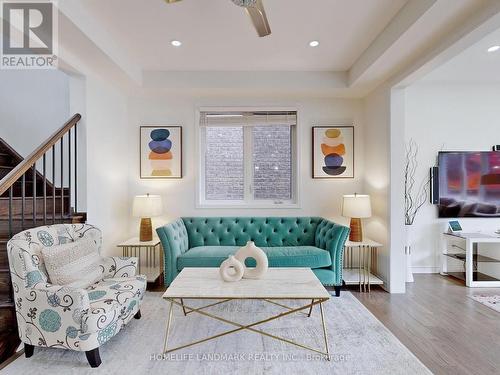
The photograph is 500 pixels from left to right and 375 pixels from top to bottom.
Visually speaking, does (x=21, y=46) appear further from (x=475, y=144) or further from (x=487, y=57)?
(x=475, y=144)

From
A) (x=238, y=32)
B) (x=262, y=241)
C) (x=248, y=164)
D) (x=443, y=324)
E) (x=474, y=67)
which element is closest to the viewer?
(x=443, y=324)

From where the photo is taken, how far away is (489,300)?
130 inches

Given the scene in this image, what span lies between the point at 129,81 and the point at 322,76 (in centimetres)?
252

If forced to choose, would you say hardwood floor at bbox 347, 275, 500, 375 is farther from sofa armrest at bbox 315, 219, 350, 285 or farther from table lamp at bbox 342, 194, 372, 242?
table lamp at bbox 342, 194, 372, 242

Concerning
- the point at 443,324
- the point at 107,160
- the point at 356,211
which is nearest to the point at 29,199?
the point at 107,160

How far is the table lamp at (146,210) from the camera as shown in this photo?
3797 mm

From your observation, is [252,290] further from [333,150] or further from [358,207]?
[333,150]

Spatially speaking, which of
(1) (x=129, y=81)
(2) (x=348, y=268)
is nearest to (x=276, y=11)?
(1) (x=129, y=81)

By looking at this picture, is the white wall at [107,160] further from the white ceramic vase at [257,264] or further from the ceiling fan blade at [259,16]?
the ceiling fan blade at [259,16]

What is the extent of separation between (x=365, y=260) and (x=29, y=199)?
4291 mm

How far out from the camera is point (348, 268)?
13.7 ft

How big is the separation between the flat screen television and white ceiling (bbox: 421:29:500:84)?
1.04 metres

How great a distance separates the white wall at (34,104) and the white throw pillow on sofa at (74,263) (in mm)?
2067

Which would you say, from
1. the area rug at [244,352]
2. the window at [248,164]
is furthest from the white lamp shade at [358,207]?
the area rug at [244,352]
